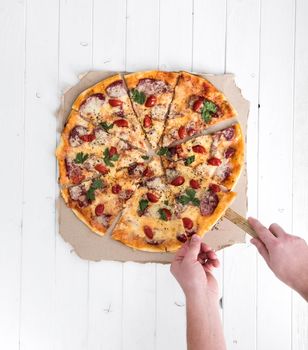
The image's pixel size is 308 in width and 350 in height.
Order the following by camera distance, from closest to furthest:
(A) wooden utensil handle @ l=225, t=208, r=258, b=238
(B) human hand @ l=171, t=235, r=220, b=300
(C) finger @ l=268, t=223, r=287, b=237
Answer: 1. (B) human hand @ l=171, t=235, r=220, b=300
2. (C) finger @ l=268, t=223, r=287, b=237
3. (A) wooden utensil handle @ l=225, t=208, r=258, b=238

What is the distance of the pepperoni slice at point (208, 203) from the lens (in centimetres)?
275

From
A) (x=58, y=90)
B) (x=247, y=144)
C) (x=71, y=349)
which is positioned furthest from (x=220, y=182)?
(x=71, y=349)

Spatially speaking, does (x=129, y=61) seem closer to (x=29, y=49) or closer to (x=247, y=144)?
(x=29, y=49)

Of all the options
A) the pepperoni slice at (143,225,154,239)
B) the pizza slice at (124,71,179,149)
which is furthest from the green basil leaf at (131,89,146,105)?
the pepperoni slice at (143,225,154,239)

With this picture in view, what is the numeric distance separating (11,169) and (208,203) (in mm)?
1194

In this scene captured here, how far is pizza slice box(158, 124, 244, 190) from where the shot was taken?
110 inches

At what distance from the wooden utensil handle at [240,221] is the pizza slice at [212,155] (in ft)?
0.70

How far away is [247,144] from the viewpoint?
2922 millimetres

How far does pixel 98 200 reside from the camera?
2775 millimetres

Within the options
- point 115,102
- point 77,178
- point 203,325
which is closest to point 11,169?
point 77,178

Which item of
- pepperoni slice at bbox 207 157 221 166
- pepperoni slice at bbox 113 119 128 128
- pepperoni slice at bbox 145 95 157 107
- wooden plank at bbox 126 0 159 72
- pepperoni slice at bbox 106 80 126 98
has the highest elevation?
wooden plank at bbox 126 0 159 72

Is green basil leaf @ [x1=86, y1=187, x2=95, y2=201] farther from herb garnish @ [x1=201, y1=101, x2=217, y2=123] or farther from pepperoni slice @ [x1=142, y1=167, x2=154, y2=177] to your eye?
herb garnish @ [x1=201, y1=101, x2=217, y2=123]

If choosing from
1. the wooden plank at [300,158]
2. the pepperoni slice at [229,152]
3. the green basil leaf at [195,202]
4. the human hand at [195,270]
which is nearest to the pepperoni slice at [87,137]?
the green basil leaf at [195,202]

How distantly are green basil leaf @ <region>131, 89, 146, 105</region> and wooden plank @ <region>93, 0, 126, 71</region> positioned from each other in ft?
0.66
